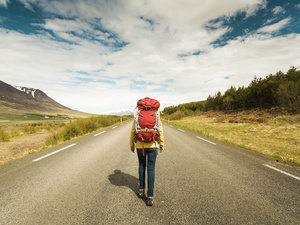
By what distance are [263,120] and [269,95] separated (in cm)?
1477

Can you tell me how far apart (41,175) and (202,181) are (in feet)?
14.2

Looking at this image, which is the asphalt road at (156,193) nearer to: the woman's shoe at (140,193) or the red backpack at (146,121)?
the woman's shoe at (140,193)

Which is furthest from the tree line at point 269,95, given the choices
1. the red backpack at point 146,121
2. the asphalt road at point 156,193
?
the red backpack at point 146,121

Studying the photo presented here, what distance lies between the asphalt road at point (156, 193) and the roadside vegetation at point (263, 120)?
2.80m

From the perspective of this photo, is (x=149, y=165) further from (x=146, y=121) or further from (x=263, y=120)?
(x=263, y=120)

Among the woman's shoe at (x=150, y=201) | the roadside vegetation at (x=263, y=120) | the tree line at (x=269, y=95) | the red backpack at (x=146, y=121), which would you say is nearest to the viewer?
the woman's shoe at (x=150, y=201)

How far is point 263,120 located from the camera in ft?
53.3

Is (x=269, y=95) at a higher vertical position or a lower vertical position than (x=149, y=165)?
higher

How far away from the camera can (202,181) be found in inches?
134

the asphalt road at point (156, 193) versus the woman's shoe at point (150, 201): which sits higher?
the woman's shoe at point (150, 201)

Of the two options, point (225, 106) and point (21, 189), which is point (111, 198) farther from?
point (225, 106)

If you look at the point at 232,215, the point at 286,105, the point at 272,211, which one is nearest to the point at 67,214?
the point at 232,215

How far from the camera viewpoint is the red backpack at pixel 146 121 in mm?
2598

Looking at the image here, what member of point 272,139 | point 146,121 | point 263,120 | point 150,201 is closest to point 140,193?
point 150,201
